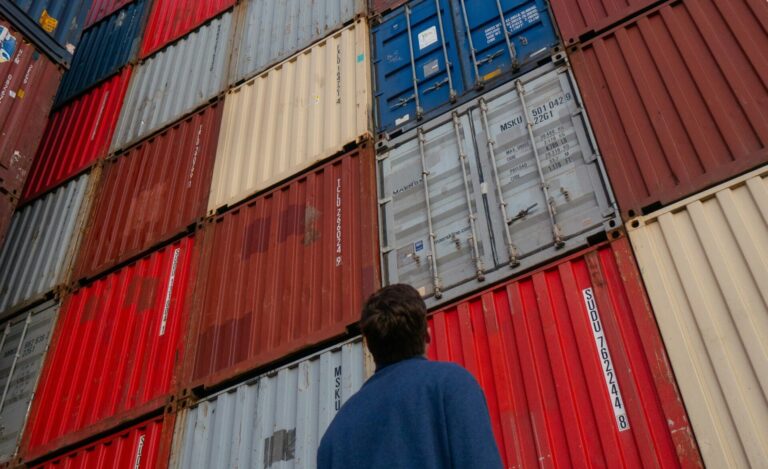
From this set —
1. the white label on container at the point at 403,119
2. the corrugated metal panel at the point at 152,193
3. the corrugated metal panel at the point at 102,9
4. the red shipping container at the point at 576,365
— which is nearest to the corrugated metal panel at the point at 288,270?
the white label on container at the point at 403,119

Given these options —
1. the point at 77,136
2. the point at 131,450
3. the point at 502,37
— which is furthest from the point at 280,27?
the point at 131,450

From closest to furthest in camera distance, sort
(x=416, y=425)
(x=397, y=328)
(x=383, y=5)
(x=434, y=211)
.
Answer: (x=416, y=425) → (x=397, y=328) → (x=434, y=211) → (x=383, y=5)

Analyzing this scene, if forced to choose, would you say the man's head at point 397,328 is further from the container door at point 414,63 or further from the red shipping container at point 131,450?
the container door at point 414,63

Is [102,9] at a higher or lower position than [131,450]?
higher

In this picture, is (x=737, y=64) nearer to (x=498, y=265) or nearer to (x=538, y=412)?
(x=498, y=265)

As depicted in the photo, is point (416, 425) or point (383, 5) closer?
point (416, 425)

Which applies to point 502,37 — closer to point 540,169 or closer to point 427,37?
point 427,37

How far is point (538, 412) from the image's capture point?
6.01 m

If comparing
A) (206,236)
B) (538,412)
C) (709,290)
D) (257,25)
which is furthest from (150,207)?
(709,290)

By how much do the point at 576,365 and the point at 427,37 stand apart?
20.4 ft

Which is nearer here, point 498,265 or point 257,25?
point 498,265

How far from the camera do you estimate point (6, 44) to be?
13.1 m

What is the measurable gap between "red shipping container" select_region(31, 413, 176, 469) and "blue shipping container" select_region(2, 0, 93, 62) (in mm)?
8619

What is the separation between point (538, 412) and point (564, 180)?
2645mm
